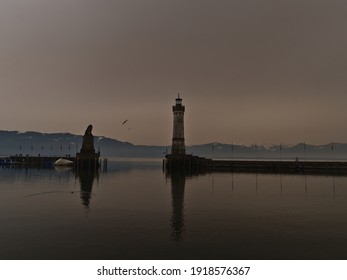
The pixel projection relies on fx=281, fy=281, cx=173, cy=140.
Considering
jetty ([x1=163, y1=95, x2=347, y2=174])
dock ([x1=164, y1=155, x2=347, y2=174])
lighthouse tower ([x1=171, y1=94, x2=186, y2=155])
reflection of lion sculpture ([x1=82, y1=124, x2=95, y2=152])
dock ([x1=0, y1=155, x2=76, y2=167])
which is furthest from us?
dock ([x1=0, y1=155, x2=76, y2=167])

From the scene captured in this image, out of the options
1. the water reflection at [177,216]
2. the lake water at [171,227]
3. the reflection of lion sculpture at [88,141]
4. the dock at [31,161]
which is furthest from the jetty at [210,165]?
the dock at [31,161]

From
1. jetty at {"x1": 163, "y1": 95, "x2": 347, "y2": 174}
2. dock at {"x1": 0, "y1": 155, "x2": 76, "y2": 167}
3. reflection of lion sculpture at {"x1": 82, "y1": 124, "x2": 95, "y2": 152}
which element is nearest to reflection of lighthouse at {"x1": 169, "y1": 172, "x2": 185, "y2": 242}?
jetty at {"x1": 163, "y1": 95, "x2": 347, "y2": 174}

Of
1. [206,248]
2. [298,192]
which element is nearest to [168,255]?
[206,248]

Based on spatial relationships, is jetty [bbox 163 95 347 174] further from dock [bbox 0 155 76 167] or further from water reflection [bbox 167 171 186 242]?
dock [bbox 0 155 76 167]

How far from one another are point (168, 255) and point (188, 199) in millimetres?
20150

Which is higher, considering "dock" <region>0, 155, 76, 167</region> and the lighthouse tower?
the lighthouse tower

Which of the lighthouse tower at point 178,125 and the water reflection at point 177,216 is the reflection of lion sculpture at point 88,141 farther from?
the water reflection at point 177,216

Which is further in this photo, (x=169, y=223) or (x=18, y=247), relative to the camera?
(x=169, y=223)

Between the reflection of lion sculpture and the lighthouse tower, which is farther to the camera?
the reflection of lion sculpture

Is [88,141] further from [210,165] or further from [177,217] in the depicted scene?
[177,217]

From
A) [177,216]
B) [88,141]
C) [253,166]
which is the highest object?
[88,141]

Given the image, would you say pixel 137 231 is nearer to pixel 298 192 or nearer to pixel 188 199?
pixel 188 199

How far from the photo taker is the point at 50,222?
22.7m

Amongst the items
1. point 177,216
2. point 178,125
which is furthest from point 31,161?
point 177,216
